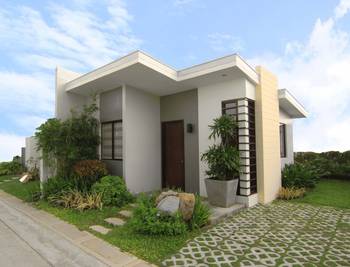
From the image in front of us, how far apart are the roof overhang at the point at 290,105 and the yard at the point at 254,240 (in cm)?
385

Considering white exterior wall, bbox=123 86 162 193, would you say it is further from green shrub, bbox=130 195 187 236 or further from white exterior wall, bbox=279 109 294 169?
white exterior wall, bbox=279 109 294 169

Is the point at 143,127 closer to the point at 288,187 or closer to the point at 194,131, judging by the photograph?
the point at 194,131

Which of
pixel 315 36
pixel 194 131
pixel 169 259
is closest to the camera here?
pixel 169 259

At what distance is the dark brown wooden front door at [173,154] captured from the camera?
26.0ft

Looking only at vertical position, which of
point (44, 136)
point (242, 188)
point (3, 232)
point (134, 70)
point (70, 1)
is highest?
point (70, 1)

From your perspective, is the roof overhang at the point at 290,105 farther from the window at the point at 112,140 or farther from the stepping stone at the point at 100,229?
the stepping stone at the point at 100,229

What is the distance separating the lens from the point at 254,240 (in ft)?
13.3

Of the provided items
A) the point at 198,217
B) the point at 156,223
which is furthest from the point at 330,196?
the point at 156,223

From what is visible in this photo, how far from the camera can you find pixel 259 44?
254 inches

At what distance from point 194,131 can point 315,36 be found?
4534mm

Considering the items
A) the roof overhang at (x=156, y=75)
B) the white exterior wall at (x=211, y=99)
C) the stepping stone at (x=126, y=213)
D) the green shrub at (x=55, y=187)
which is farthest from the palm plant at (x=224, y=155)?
the green shrub at (x=55, y=187)

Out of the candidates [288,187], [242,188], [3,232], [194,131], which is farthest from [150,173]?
[288,187]

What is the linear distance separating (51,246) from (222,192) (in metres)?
3.83

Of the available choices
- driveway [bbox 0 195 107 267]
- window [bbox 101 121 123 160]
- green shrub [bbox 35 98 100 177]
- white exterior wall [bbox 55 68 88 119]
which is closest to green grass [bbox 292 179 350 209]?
window [bbox 101 121 123 160]
